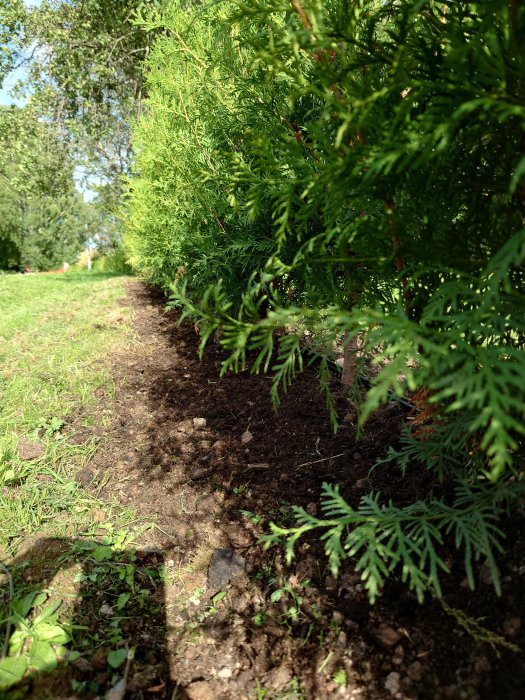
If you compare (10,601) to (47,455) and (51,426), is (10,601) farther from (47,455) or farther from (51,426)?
(51,426)

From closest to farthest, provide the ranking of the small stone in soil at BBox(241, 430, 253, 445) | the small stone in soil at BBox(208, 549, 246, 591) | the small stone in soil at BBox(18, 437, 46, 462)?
1. the small stone in soil at BBox(208, 549, 246, 591)
2. the small stone in soil at BBox(18, 437, 46, 462)
3. the small stone in soil at BBox(241, 430, 253, 445)

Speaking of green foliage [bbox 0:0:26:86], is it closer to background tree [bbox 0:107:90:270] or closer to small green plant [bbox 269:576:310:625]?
background tree [bbox 0:107:90:270]

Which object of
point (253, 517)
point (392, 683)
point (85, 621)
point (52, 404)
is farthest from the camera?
point (52, 404)

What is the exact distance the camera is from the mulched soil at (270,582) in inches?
61.2

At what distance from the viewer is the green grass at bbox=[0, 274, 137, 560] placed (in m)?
2.68

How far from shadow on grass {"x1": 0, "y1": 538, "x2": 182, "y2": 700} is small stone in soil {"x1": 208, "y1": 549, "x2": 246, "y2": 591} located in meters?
0.24

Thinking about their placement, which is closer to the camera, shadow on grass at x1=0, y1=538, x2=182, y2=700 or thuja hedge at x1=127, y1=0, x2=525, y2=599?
thuja hedge at x1=127, y1=0, x2=525, y2=599

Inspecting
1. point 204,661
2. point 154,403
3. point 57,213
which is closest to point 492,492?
point 204,661

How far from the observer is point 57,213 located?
4222cm

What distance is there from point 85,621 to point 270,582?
82 cm

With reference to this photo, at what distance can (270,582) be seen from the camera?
212 cm

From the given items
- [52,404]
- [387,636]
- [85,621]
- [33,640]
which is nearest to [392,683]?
[387,636]

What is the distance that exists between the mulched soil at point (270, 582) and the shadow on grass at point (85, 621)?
0.05 ft

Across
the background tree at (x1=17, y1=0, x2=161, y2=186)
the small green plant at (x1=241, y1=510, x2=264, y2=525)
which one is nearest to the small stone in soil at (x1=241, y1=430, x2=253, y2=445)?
the small green plant at (x1=241, y1=510, x2=264, y2=525)
